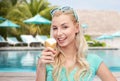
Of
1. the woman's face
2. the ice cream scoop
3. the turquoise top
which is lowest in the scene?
the turquoise top

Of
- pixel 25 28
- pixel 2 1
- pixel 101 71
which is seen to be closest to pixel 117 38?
pixel 25 28

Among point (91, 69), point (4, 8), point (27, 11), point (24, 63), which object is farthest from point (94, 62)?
point (27, 11)

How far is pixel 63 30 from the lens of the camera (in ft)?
6.47

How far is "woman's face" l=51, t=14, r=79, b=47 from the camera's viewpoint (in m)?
1.95

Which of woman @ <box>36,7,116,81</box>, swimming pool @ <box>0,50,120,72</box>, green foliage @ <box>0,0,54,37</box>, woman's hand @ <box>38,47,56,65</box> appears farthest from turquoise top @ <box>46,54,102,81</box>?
green foliage @ <box>0,0,54,37</box>

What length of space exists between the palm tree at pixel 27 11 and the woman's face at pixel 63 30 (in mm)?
27460

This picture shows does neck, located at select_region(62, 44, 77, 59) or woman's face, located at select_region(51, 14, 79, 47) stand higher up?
woman's face, located at select_region(51, 14, 79, 47)

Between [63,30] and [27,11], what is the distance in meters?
30.5

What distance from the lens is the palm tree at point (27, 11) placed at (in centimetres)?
2961

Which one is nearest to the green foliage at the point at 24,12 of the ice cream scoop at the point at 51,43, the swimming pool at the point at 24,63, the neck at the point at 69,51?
the swimming pool at the point at 24,63

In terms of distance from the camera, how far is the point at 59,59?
2025 millimetres

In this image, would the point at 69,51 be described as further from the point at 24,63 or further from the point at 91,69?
the point at 24,63

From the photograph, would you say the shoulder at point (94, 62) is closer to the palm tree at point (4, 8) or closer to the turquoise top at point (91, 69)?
the turquoise top at point (91, 69)

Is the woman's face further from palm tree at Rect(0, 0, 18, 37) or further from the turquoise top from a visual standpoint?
palm tree at Rect(0, 0, 18, 37)
